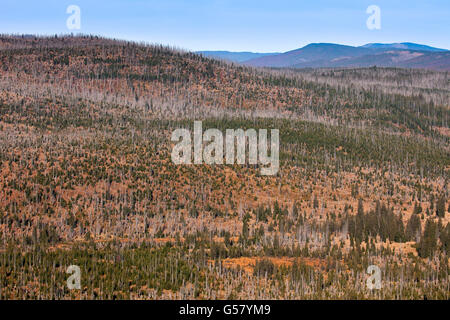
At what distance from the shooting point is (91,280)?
26.2 meters

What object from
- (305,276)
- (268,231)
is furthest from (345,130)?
(305,276)

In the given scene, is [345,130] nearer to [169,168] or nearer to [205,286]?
[169,168]

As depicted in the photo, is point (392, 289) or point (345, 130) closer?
point (392, 289)

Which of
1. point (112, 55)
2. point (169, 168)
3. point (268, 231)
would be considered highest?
point (112, 55)

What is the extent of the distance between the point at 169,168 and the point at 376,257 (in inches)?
1149

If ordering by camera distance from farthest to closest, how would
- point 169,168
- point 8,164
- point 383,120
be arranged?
point 383,120 < point 169,168 < point 8,164

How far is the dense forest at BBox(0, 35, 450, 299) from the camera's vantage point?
27484mm

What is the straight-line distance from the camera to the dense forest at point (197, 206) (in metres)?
27.5

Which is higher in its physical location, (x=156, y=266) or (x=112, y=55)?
(x=112, y=55)

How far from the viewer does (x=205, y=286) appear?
26.9 metres

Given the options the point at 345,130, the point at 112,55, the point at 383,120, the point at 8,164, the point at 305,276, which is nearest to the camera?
the point at 305,276

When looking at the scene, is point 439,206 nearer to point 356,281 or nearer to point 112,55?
point 356,281

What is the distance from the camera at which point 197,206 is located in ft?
163

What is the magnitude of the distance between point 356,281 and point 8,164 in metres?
35.6
